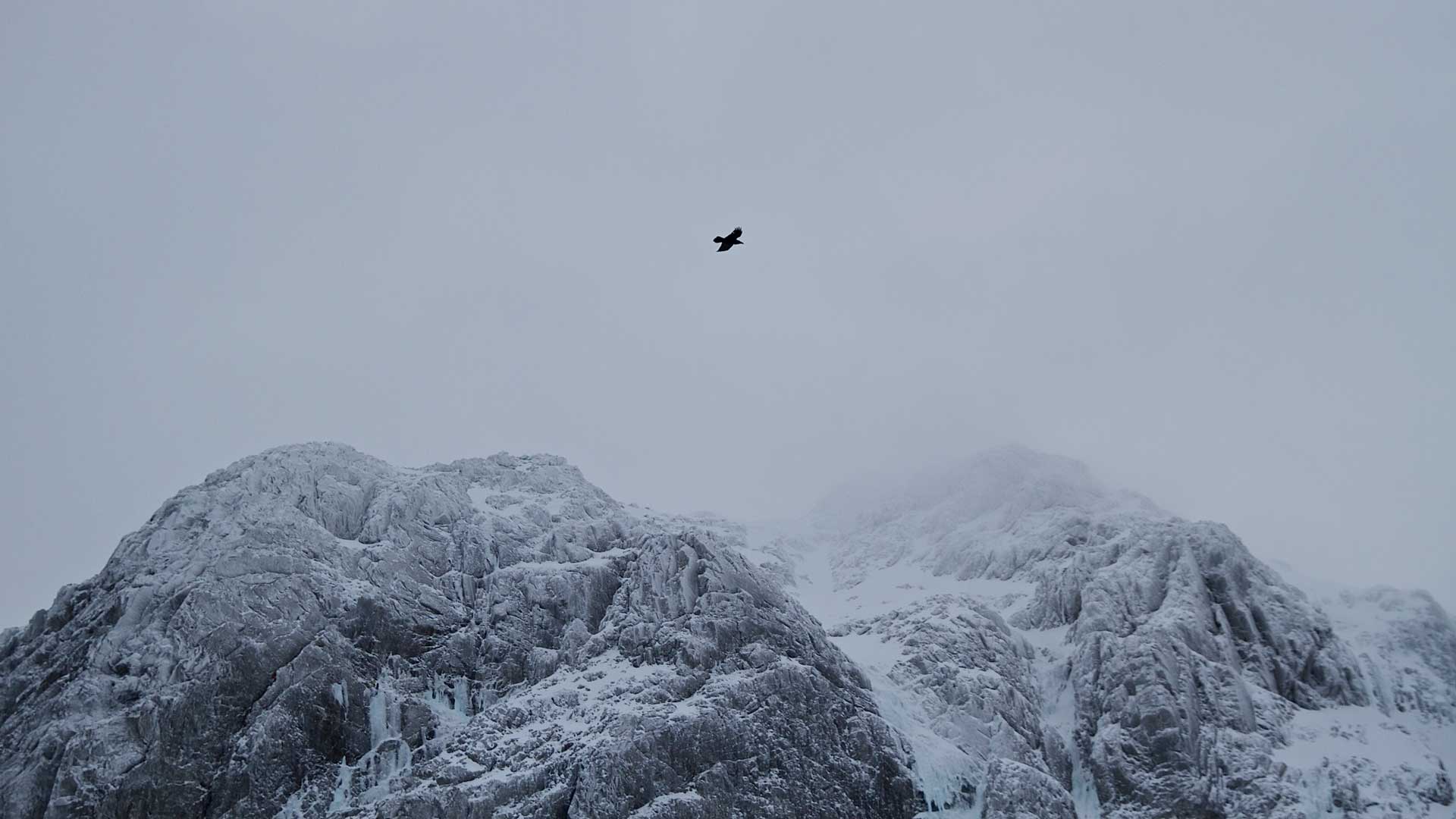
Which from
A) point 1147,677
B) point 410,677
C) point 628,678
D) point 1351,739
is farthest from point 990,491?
point 410,677

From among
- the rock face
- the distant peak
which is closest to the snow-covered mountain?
the rock face

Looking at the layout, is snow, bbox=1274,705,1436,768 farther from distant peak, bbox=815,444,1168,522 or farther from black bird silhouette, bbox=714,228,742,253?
black bird silhouette, bbox=714,228,742,253

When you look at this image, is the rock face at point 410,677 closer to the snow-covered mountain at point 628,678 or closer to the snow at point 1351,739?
the snow-covered mountain at point 628,678

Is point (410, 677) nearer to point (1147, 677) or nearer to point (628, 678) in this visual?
point (628, 678)

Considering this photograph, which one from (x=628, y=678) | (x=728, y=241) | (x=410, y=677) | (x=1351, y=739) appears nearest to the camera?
(x=728, y=241)

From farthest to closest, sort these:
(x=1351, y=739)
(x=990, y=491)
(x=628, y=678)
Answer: (x=990, y=491) → (x=1351, y=739) → (x=628, y=678)

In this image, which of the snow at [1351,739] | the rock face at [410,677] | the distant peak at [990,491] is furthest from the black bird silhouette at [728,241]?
the distant peak at [990,491]

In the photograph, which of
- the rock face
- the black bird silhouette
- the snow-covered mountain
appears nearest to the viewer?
the black bird silhouette
